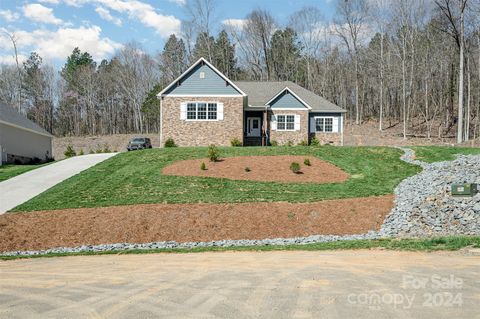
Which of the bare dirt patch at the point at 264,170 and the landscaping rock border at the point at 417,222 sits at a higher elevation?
the bare dirt patch at the point at 264,170

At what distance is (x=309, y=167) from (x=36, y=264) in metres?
16.1

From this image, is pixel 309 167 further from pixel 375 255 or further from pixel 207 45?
pixel 207 45

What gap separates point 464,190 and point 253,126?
74.0 feet

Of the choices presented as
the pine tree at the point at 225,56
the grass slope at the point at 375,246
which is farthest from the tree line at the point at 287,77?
the grass slope at the point at 375,246

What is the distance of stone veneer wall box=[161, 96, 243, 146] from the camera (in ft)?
110

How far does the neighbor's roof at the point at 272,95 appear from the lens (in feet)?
121

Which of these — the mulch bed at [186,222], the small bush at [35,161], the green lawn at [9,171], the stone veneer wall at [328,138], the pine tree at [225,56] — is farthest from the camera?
the pine tree at [225,56]

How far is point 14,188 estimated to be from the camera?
22531mm

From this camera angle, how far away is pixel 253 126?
3662 cm

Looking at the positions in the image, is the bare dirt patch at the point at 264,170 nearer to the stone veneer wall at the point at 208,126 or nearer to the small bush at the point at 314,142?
the stone veneer wall at the point at 208,126

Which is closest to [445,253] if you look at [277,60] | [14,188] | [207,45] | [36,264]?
[36,264]

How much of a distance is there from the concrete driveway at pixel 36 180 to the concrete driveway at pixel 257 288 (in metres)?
11.3

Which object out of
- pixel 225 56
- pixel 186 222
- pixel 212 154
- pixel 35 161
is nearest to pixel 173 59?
pixel 225 56

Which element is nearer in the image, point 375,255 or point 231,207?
point 375,255
